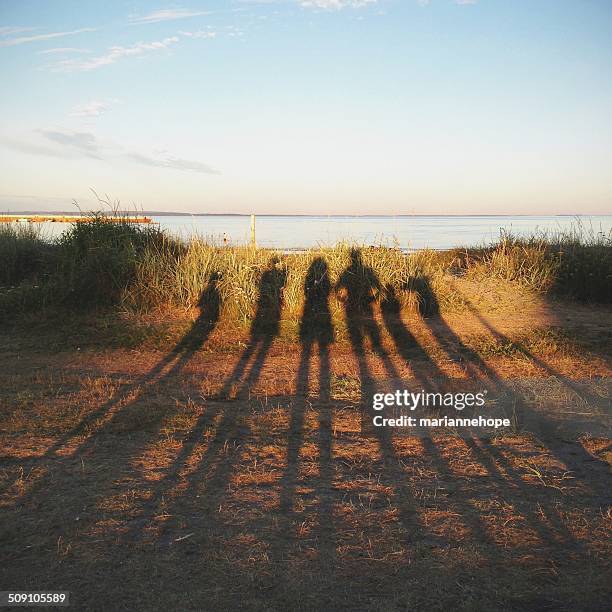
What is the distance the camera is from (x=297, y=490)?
3.96 m

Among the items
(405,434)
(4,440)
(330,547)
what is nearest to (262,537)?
(330,547)

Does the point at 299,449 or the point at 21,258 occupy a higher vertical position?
the point at 21,258

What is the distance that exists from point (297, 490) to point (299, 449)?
754 millimetres

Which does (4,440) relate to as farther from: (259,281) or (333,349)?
(259,281)

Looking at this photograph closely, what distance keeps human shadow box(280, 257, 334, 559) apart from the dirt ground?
3 centimetres

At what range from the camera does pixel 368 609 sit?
8.89 feet

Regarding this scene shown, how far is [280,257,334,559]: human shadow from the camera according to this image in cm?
370

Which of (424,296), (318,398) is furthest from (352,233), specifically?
(318,398)

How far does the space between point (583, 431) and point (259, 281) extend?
7.24m

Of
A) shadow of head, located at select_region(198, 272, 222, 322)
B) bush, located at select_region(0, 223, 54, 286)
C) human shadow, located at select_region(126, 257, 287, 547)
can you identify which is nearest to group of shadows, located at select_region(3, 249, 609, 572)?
human shadow, located at select_region(126, 257, 287, 547)

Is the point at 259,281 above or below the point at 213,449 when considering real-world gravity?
above

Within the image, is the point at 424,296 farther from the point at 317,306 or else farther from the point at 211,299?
the point at 211,299

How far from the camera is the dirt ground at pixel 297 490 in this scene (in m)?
2.89

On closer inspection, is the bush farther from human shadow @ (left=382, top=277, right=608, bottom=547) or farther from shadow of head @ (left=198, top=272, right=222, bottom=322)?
human shadow @ (left=382, top=277, right=608, bottom=547)
